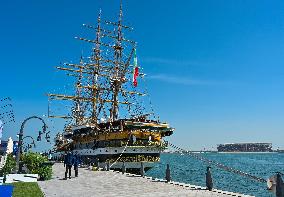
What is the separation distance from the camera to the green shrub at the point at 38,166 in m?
21.0

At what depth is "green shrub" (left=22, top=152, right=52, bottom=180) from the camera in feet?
68.9

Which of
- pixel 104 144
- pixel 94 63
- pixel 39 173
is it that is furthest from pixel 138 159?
pixel 94 63

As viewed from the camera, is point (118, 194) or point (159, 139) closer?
point (118, 194)

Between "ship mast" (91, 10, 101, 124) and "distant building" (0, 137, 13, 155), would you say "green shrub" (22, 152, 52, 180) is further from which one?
"ship mast" (91, 10, 101, 124)

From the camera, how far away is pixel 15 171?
22109 millimetres

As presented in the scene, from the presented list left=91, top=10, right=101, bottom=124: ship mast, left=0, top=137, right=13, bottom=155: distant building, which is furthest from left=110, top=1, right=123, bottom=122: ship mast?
left=0, top=137, right=13, bottom=155: distant building

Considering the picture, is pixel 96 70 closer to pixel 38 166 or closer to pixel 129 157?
pixel 129 157

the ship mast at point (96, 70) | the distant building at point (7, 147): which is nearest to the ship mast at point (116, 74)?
the ship mast at point (96, 70)

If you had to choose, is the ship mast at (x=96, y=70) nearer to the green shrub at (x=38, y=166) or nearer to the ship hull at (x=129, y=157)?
the ship hull at (x=129, y=157)

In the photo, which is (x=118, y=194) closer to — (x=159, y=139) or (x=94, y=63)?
(x=159, y=139)

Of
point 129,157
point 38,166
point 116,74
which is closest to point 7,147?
point 38,166

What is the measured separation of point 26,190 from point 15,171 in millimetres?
8534

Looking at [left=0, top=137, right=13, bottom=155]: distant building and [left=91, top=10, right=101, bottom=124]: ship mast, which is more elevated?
[left=91, top=10, right=101, bottom=124]: ship mast

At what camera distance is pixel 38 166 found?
22.5 m
